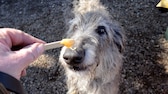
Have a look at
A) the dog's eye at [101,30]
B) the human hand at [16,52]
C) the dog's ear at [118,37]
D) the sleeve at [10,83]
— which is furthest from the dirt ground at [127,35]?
the sleeve at [10,83]

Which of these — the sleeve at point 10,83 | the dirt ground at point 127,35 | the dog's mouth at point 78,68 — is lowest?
the dirt ground at point 127,35

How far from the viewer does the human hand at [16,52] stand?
153 centimetres

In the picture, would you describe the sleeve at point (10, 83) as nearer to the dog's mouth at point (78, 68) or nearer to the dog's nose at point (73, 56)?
the dog's nose at point (73, 56)

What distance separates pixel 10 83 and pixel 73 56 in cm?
118

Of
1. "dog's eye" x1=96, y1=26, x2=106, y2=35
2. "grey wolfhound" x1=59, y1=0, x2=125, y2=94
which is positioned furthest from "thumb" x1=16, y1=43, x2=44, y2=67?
"dog's eye" x1=96, y1=26, x2=106, y2=35

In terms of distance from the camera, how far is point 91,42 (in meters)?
2.80

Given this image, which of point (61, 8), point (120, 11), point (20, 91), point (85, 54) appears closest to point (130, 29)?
point (120, 11)

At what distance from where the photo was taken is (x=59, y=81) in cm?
382

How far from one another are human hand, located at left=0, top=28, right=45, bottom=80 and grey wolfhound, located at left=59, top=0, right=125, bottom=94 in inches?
33.7

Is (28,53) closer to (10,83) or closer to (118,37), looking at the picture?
(10,83)

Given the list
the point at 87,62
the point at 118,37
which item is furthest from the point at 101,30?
the point at 87,62

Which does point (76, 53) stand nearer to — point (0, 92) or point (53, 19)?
point (0, 92)

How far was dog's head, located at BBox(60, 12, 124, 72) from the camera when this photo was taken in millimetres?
2604

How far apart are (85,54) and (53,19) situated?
2.17 meters
